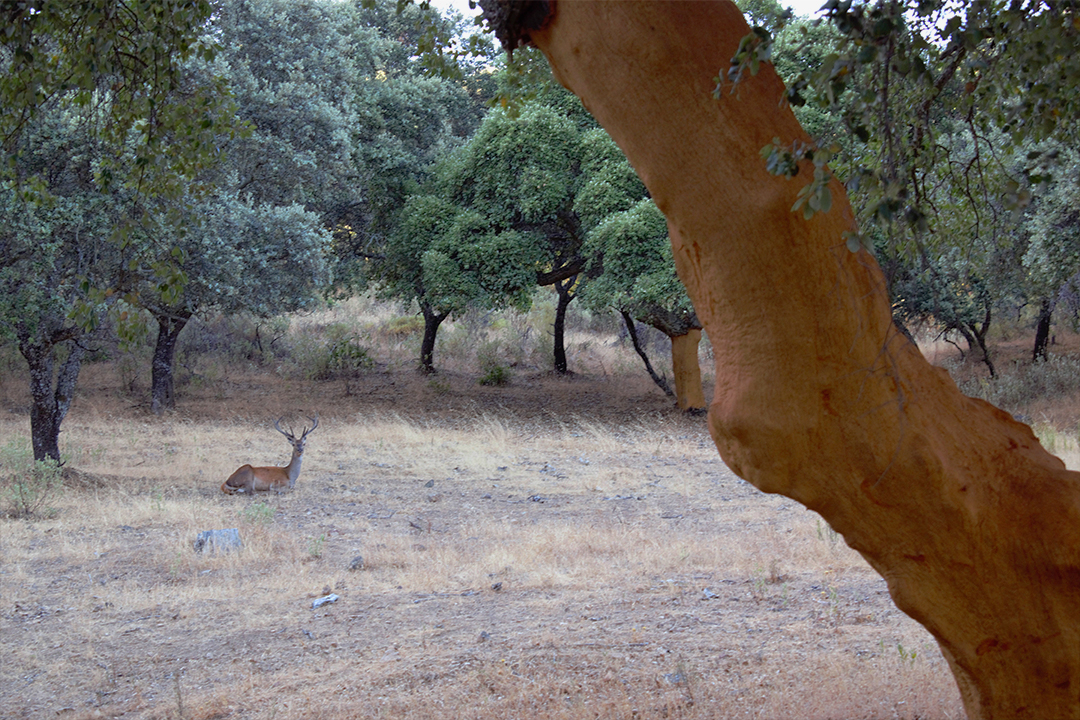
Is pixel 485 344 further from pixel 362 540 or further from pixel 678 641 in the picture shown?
pixel 678 641

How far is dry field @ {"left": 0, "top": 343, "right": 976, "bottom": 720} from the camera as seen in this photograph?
459 cm

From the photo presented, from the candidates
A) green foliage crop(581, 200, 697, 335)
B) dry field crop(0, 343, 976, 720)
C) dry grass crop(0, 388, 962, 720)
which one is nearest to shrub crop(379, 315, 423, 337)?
green foliage crop(581, 200, 697, 335)

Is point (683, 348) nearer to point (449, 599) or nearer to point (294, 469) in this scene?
point (294, 469)

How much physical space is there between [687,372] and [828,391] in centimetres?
1476

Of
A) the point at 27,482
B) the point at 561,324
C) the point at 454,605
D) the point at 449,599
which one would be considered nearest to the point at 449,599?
the point at 449,599

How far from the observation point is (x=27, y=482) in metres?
9.98

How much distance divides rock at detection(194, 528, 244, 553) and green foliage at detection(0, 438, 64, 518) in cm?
250

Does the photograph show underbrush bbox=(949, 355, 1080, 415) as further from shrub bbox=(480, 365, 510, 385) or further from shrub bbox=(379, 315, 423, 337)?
shrub bbox=(379, 315, 423, 337)

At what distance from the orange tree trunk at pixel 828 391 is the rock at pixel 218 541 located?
6442mm

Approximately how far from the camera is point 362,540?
27.5 feet

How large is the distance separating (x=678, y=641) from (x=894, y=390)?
337cm

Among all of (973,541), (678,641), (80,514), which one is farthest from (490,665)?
(80,514)

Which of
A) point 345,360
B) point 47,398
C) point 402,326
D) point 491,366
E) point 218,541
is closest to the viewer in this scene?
point 218,541

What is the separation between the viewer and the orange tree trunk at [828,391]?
2322mm
